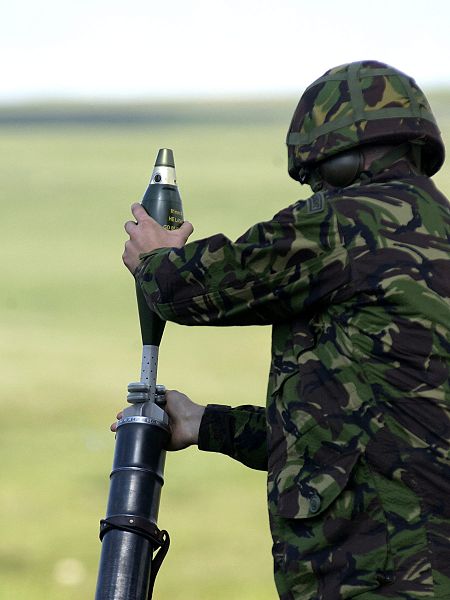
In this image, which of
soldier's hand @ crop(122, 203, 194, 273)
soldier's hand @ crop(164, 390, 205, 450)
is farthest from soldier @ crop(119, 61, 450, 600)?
soldier's hand @ crop(164, 390, 205, 450)

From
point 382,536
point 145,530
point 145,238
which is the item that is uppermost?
point 145,238

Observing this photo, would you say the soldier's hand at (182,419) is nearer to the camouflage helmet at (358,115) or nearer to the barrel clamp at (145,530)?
the barrel clamp at (145,530)

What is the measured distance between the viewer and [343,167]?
2.91 metres

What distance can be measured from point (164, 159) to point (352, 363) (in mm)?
1023

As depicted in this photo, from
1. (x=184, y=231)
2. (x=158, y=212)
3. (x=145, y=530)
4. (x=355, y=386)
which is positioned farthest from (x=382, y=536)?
(x=158, y=212)

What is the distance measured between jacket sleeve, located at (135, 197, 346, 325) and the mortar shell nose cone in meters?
0.60

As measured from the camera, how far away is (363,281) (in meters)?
2.69

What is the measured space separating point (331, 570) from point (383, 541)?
0.13 meters

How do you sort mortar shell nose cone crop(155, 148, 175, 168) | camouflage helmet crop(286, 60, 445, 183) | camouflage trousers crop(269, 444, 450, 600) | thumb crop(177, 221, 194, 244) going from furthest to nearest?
1. mortar shell nose cone crop(155, 148, 175, 168)
2. thumb crop(177, 221, 194, 244)
3. camouflage helmet crop(286, 60, 445, 183)
4. camouflage trousers crop(269, 444, 450, 600)

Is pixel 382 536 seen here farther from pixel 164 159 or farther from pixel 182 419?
pixel 164 159

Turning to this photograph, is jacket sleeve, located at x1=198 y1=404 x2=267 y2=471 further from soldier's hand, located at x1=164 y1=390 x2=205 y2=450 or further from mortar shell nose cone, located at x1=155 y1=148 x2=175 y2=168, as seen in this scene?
mortar shell nose cone, located at x1=155 y1=148 x2=175 y2=168

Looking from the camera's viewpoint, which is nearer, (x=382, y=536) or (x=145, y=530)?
(x=382, y=536)

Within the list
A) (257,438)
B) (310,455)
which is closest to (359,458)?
(310,455)

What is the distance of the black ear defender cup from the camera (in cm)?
290
